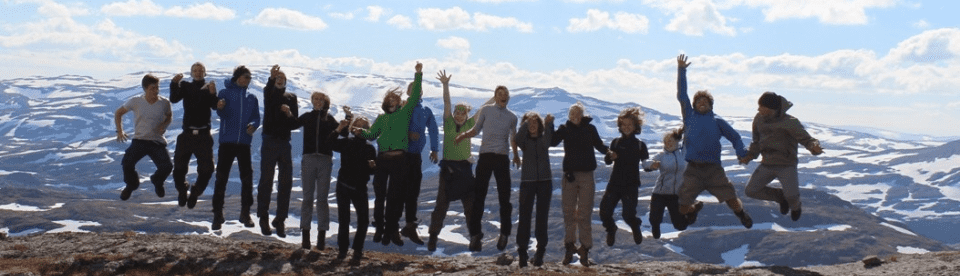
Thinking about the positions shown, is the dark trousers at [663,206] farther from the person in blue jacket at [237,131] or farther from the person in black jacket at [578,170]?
the person in blue jacket at [237,131]

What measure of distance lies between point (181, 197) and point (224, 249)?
215cm

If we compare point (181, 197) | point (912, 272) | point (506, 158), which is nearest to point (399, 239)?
point (506, 158)

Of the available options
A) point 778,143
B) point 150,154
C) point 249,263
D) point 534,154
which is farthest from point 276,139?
point 778,143

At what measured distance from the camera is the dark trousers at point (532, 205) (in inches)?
712

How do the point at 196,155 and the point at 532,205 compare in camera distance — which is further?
the point at 196,155

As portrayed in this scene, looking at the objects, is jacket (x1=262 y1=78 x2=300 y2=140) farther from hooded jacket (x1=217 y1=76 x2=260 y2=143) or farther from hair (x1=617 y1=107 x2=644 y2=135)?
hair (x1=617 y1=107 x2=644 y2=135)

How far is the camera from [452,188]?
61.7 feet

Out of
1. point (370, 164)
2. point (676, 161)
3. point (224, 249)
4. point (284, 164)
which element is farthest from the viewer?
point (224, 249)

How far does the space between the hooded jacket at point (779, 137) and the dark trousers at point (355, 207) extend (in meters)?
8.02

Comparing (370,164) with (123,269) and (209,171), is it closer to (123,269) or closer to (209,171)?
(209,171)

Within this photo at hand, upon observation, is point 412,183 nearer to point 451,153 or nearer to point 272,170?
point 451,153

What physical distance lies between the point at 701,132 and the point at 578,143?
2.53m

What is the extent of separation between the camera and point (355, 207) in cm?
1853

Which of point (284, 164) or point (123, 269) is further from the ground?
point (284, 164)
